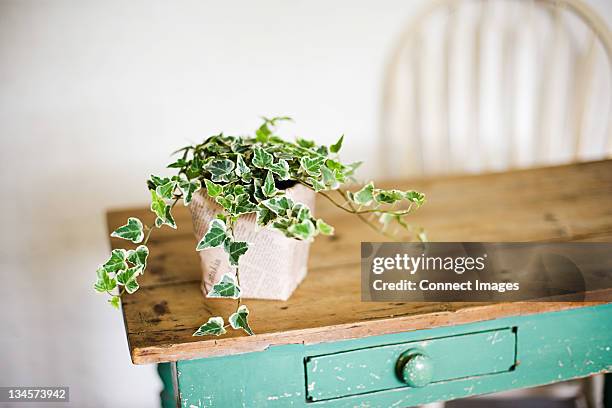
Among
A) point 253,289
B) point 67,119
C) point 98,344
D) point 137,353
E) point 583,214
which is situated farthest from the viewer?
point 98,344

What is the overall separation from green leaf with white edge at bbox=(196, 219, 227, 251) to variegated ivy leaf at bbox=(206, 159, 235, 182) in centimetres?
6

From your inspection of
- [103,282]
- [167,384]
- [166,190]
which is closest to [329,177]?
[166,190]

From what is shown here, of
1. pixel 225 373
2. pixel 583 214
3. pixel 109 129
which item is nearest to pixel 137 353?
pixel 225 373

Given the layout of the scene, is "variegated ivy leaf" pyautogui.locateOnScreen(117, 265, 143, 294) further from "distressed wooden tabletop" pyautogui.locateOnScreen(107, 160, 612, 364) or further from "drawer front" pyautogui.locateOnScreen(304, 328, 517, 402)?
"drawer front" pyautogui.locateOnScreen(304, 328, 517, 402)

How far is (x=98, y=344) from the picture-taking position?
1.84 m

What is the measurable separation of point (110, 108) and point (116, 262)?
3.11 feet

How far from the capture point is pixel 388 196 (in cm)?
90

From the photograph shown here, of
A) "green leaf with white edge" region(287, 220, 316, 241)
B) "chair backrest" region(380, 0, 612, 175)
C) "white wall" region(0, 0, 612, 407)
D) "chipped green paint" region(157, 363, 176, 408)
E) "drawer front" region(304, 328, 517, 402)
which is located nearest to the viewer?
"green leaf with white edge" region(287, 220, 316, 241)

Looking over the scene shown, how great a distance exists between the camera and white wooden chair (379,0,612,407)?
186 cm

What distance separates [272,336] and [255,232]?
15 centimetres

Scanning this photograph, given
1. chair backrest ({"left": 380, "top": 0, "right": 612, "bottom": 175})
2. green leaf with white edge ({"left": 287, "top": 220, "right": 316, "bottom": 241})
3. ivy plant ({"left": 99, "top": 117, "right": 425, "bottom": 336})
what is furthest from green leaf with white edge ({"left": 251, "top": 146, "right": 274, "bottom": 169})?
chair backrest ({"left": 380, "top": 0, "right": 612, "bottom": 175})

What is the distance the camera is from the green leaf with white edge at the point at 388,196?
892 mm

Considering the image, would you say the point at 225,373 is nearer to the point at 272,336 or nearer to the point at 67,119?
the point at 272,336

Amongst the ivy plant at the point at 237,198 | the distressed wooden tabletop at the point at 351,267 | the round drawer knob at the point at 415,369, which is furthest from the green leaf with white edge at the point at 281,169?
the round drawer knob at the point at 415,369
